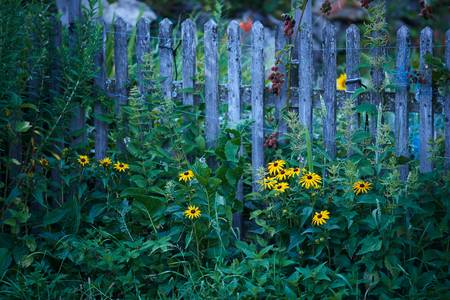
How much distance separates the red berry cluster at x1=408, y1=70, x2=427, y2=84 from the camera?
13.3ft

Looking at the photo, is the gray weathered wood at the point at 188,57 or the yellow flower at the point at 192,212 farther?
the gray weathered wood at the point at 188,57

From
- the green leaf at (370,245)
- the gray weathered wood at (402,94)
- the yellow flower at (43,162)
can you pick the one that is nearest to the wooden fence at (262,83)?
the gray weathered wood at (402,94)

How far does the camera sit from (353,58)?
165 inches

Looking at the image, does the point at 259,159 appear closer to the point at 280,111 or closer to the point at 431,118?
the point at 280,111

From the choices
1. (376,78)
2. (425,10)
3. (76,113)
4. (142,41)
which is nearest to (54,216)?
(76,113)

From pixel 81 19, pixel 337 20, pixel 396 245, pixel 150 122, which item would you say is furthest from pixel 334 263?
pixel 337 20

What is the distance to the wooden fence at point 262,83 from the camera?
13.5ft

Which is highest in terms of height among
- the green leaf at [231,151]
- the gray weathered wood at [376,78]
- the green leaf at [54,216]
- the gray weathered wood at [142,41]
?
the gray weathered wood at [142,41]

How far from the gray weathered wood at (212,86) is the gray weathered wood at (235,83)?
0.09 meters

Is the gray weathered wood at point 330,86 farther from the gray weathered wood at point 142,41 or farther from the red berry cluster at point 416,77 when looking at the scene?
the gray weathered wood at point 142,41

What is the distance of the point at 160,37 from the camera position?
14.6 feet

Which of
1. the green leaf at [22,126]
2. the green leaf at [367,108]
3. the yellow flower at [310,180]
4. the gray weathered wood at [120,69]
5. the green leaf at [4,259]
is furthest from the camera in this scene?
the gray weathered wood at [120,69]

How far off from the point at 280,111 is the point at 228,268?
116cm

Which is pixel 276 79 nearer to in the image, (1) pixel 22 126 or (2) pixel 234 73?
(2) pixel 234 73
